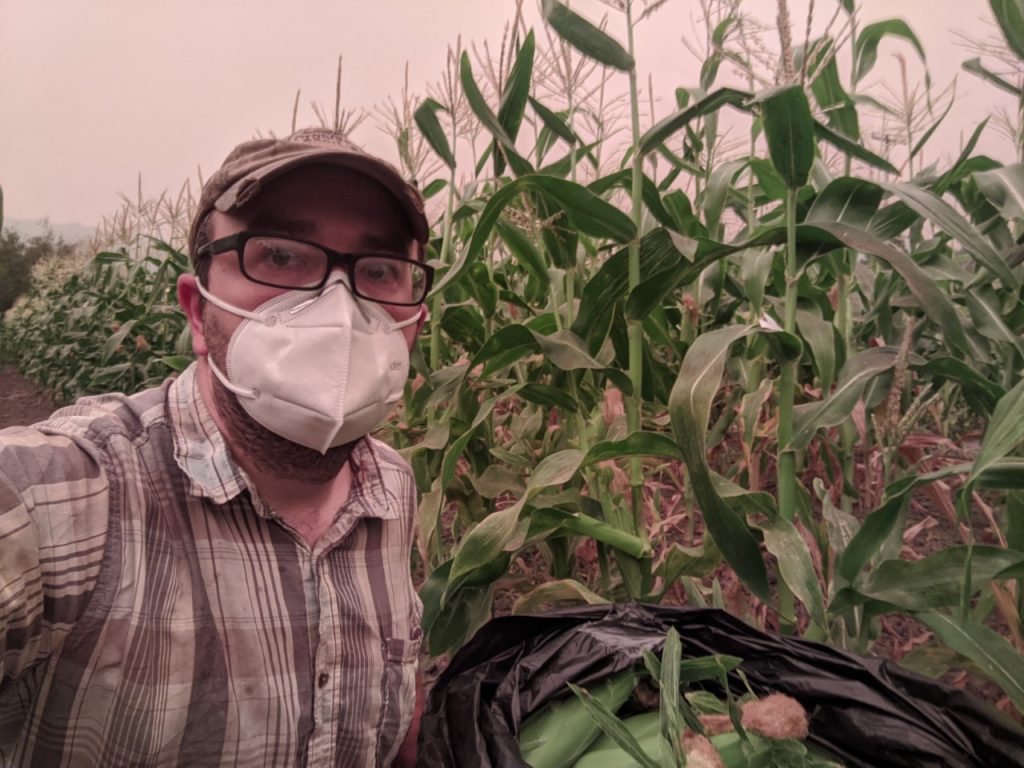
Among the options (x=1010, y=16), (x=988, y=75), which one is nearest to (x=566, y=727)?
(x=1010, y=16)

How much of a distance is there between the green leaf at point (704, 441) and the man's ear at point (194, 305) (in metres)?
0.59

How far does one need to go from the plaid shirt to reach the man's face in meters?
0.04

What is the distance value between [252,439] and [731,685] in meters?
0.63

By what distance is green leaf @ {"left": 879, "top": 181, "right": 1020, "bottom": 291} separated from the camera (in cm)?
91

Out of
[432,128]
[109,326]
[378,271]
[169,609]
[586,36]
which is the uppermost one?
[586,36]

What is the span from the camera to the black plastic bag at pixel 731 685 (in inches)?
27.5

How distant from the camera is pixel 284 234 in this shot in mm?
781

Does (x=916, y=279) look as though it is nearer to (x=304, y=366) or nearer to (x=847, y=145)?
(x=847, y=145)

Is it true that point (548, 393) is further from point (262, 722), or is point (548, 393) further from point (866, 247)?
point (262, 722)

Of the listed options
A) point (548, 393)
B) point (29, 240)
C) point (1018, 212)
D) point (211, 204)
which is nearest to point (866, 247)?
point (1018, 212)

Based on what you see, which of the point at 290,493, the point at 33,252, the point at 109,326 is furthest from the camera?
the point at 33,252

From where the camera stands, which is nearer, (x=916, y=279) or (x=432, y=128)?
(x=916, y=279)

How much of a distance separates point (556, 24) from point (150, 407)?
858 millimetres

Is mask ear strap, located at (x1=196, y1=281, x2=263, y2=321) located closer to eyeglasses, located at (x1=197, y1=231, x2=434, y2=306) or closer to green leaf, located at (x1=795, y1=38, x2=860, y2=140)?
eyeglasses, located at (x1=197, y1=231, x2=434, y2=306)
